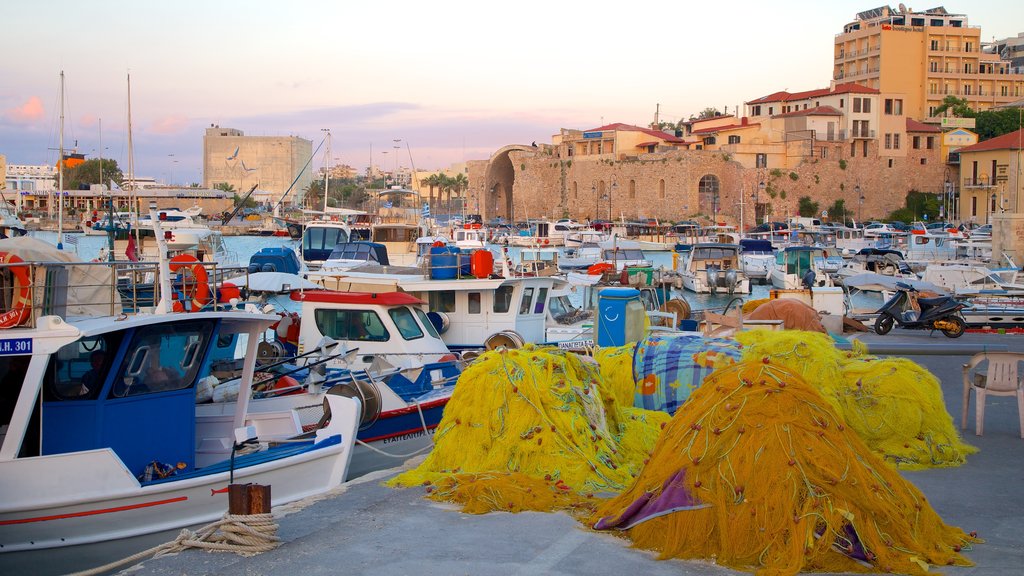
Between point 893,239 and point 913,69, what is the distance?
3156cm

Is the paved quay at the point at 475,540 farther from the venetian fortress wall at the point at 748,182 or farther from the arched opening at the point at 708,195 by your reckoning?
the arched opening at the point at 708,195

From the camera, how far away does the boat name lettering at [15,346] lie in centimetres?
732

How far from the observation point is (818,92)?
75.2 m

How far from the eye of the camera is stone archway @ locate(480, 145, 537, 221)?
88812mm

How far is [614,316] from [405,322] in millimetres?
2825

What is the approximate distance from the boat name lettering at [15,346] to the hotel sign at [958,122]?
78.1 meters

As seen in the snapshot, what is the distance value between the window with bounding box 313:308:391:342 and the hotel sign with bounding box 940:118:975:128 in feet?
240

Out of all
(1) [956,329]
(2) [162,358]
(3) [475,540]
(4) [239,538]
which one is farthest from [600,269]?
(4) [239,538]

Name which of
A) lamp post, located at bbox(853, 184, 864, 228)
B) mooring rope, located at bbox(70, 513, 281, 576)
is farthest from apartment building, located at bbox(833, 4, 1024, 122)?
mooring rope, located at bbox(70, 513, 281, 576)

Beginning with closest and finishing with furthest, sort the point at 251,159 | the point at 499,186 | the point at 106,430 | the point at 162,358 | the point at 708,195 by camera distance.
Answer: the point at 106,430
the point at 162,358
the point at 708,195
the point at 499,186
the point at 251,159

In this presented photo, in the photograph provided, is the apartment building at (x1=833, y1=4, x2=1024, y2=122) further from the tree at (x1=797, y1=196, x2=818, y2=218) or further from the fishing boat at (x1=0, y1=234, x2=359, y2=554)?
the fishing boat at (x1=0, y1=234, x2=359, y2=554)

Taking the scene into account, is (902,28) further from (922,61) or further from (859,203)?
(859,203)

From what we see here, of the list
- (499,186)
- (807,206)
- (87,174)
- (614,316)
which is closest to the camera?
(614,316)

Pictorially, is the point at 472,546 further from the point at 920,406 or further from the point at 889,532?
the point at 920,406
